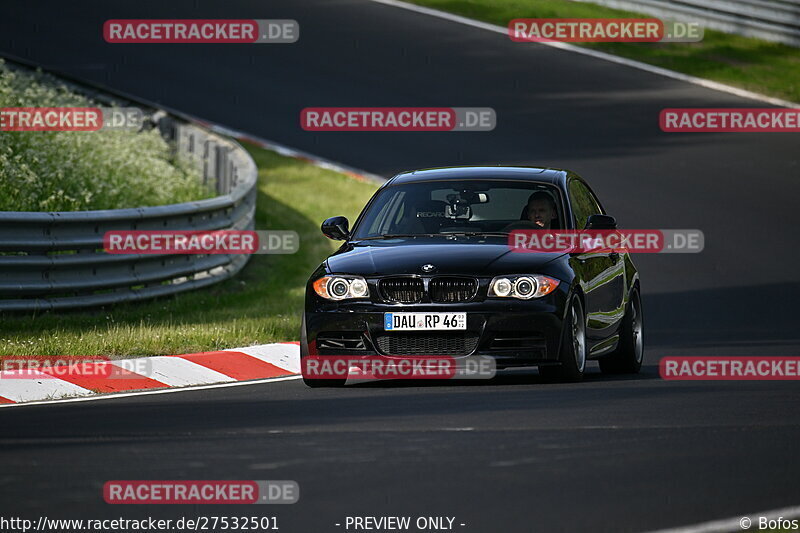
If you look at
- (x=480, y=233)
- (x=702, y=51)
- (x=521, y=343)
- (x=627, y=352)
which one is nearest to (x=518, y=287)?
(x=521, y=343)

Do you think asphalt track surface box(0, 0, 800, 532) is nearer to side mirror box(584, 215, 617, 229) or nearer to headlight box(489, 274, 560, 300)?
headlight box(489, 274, 560, 300)

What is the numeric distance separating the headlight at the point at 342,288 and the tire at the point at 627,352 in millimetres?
2506

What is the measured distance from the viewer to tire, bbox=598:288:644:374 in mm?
12570

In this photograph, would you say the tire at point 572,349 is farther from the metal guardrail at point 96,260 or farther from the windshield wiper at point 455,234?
the metal guardrail at point 96,260

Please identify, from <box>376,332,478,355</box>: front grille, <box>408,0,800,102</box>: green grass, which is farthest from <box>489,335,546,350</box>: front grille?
<box>408,0,800,102</box>: green grass

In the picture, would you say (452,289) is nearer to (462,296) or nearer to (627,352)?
(462,296)

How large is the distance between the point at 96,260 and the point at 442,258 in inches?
180

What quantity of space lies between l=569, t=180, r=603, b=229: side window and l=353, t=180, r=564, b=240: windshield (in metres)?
0.23

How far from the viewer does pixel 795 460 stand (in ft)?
25.7

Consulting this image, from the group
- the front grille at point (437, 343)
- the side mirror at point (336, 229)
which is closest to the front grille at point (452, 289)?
the front grille at point (437, 343)

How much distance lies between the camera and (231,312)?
15477 millimetres

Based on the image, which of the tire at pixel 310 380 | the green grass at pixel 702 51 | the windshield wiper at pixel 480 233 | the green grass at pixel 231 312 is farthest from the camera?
the green grass at pixel 702 51

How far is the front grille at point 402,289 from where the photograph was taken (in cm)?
1079

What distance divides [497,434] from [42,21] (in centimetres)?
2747
